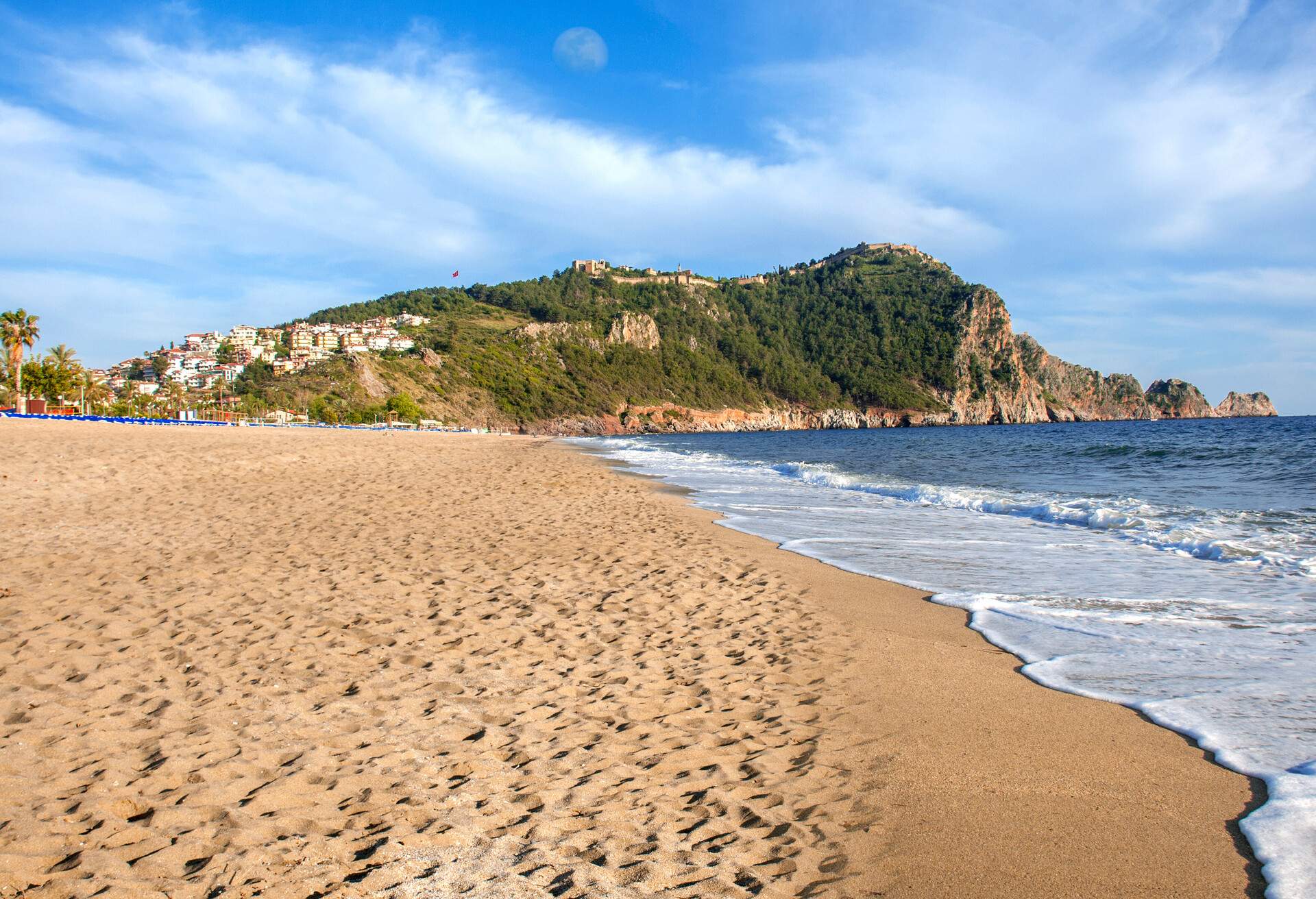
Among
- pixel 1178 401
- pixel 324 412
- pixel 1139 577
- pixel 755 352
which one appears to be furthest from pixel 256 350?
pixel 1178 401

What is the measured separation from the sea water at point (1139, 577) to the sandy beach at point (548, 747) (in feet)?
0.90

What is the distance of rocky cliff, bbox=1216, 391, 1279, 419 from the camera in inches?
6678

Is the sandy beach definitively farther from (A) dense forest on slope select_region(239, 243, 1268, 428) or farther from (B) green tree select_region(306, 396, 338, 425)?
(A) dense forest on slope select_region(239, 243, 1268, 428)

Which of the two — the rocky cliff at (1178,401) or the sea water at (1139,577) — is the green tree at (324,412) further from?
the rocky cliff at (1178,401)

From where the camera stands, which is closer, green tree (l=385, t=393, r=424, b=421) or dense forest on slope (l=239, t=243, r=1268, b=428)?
green tree (l=385, t=393, r=424, b=421)

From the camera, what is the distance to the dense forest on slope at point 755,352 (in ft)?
422

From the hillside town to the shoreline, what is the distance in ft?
376

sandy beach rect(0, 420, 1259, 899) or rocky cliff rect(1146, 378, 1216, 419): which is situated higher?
rocky cliff rect(1146, 378, 1216, 419)

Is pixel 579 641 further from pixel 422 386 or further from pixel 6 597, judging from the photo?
pixel 422 386

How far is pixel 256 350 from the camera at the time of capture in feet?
498

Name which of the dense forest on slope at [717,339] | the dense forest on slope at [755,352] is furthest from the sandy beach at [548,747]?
the dense forest on slope at [717,339]

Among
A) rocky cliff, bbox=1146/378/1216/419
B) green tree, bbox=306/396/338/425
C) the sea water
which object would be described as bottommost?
the sea water

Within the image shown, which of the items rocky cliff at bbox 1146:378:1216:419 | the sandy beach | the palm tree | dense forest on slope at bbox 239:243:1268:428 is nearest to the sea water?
the sandy beach

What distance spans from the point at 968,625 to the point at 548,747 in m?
4.04
